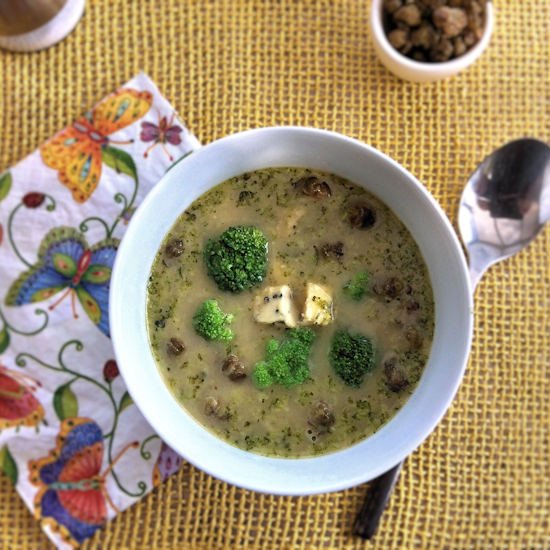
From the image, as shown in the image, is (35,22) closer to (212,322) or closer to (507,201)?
(212,322)

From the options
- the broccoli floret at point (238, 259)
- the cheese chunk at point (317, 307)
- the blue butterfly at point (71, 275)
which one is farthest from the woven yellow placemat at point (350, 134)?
the cheese chunk at point (317, 307)

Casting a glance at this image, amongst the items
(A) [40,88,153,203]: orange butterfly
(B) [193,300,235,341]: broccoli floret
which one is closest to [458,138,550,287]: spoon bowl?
(B) [193,300,235,341]: broccoli floret

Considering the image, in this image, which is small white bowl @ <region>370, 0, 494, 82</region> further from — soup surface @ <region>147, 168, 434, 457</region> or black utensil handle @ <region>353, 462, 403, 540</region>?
black utensil handle @ <region>353, 462, 403, 540</region>

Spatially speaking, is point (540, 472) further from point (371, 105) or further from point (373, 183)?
point (371, 105)

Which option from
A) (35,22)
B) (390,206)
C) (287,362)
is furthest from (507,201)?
(35,22)

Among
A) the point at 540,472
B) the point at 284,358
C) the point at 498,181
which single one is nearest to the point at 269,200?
the point at 284,358
